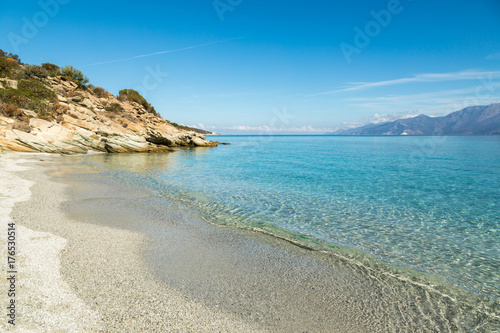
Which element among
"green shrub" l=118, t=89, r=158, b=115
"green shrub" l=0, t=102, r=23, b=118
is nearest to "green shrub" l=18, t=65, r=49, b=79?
"green shrub" l=118, t=89, r=158, b=115

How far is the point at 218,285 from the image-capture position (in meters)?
4.87

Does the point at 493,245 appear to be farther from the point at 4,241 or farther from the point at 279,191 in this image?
the point at 4,241

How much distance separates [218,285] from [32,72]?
56946mm

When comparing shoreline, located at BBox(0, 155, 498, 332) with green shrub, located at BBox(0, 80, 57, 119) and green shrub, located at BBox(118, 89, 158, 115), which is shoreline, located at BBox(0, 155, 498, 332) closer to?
green shrub, located at BBox(0, 80, 57, 119)

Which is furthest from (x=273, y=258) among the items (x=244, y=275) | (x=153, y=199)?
(x=153, y=199)

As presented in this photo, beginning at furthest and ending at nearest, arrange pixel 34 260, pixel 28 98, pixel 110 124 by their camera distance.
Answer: pixel 110 124
pixel 28 98
pixel 34 260

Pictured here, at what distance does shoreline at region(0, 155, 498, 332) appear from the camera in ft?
12.8

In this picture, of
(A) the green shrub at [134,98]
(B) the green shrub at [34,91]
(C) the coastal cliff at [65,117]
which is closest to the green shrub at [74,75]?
(C) the coastal cliff at [65,117]

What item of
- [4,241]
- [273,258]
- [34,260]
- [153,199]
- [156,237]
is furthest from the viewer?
[153,199]

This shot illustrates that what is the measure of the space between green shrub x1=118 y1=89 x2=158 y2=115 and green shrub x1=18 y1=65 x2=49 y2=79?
16538 mm

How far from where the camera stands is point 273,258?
6316mm

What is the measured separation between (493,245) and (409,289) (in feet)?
15.5

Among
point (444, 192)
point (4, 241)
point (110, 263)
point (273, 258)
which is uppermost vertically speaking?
point (4, 241)

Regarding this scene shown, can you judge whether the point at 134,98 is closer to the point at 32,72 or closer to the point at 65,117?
the point at 32,72
